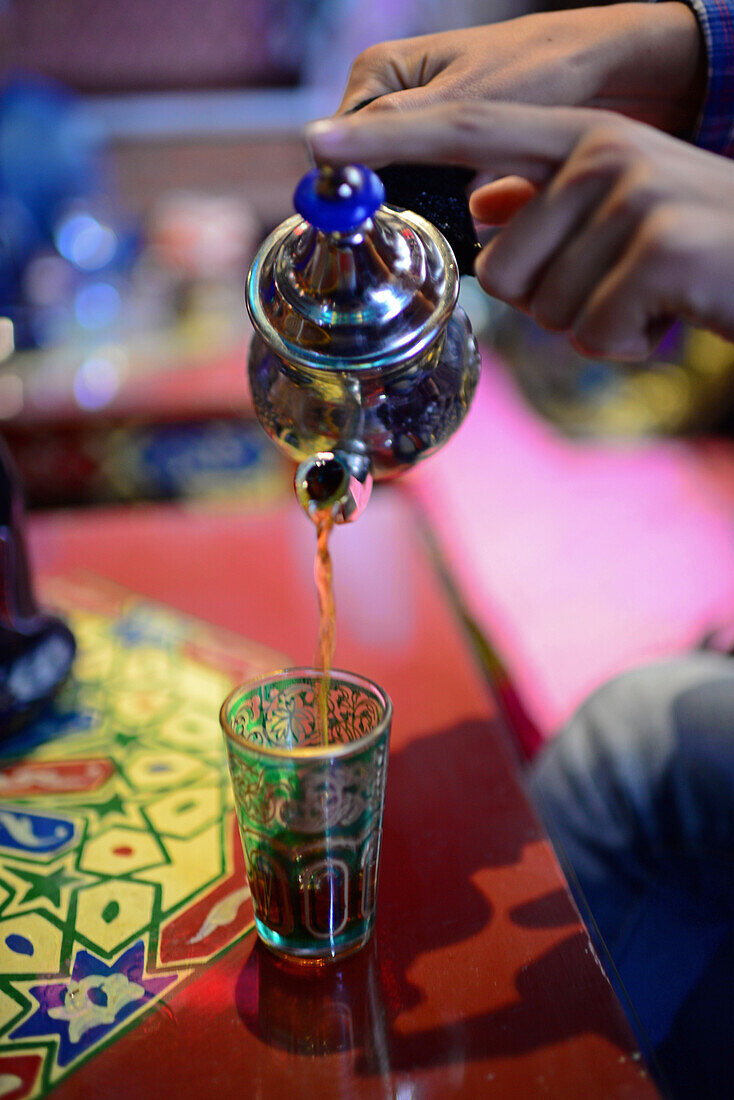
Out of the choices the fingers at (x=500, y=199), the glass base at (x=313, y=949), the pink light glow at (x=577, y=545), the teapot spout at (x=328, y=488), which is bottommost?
the pink light glow at (x=577, y=545)

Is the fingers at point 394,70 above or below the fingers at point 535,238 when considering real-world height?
above

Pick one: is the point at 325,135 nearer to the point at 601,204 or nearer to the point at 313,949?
the point at 601,204

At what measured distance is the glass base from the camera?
41 cm

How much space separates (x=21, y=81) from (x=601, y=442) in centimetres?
210

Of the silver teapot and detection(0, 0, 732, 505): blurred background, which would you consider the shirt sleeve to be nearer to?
the silver teapot

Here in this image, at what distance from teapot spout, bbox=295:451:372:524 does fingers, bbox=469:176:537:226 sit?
167mm

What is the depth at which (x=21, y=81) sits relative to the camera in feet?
8.25

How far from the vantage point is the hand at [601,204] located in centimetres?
36

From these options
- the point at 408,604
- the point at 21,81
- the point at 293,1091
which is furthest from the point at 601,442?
the point at 21,81

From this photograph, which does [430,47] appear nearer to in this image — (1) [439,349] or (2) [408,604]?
(1) [439,349]

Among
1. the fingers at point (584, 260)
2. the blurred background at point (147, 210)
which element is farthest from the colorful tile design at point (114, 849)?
the blurred background at point (147, 210)

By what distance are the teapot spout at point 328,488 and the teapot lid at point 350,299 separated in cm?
5

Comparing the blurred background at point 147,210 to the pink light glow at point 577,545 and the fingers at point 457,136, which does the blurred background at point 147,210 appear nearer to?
the pink light glow at point 577,545

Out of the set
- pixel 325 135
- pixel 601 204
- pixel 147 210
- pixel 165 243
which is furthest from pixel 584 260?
pixel 147 210
